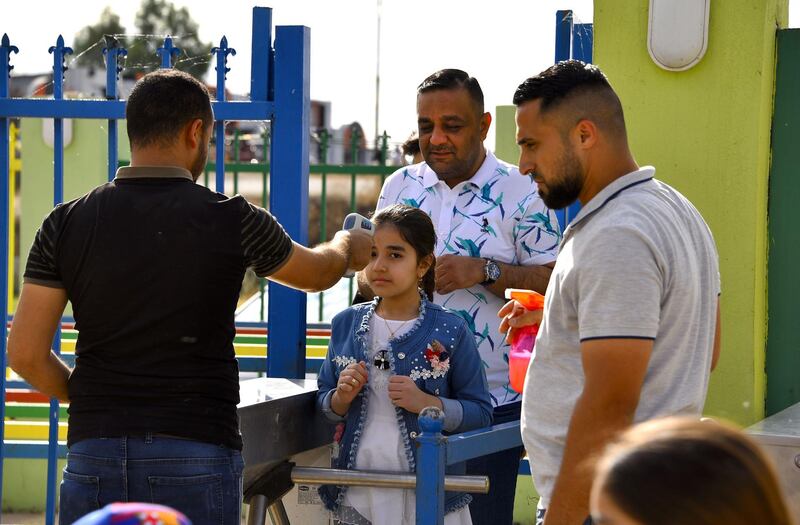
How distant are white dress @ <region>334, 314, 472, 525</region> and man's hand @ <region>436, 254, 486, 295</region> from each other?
7.3 inches

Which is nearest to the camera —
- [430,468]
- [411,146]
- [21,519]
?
[430,468]

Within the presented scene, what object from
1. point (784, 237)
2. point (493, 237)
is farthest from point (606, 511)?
point (784, 237)

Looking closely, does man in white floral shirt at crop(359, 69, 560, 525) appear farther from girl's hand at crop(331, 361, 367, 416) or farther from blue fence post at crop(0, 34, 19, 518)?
blue fence post at crop(0, 34, 19, 518)

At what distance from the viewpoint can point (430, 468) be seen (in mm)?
3020

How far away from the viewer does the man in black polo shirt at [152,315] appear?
2.68m

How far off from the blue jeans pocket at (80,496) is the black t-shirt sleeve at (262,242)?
629 millimetres

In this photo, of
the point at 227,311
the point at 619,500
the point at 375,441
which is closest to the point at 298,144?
the point at 375,441

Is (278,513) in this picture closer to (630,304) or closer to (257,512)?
(257,512)

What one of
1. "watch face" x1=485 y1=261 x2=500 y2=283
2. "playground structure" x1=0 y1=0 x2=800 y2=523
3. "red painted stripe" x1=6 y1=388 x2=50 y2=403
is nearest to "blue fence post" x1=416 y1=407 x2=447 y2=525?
"watch face" x1=485 y1=261 x2=500 y2=283

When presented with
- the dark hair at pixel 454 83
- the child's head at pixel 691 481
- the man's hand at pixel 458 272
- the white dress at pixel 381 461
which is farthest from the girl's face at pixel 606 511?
the dark hair at pixel 454 83

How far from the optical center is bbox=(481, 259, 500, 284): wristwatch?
3607 millimetres

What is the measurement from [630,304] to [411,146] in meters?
3.01

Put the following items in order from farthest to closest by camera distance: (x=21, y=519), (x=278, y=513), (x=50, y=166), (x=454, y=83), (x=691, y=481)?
(x=50, y=166)
(x=21, y=519)
(x=454, y=83)
(x=278, y=513)
(x=691, y=481)

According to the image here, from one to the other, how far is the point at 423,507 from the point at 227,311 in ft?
2.46
